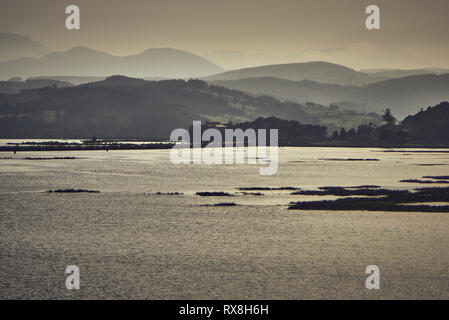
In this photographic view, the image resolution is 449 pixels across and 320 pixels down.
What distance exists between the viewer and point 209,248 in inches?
1768

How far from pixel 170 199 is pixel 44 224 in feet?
75.6

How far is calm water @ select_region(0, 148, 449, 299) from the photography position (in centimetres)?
3409

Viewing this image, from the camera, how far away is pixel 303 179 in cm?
10900

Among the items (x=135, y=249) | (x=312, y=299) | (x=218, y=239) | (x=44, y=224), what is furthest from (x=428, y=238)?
(x=44, y=224)

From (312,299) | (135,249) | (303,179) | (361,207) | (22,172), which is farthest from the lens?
(22,172)

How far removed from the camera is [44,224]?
55.7m

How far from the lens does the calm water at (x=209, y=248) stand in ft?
112

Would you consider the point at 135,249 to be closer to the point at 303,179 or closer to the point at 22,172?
the point at 303,179
